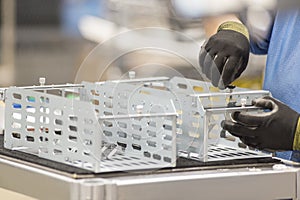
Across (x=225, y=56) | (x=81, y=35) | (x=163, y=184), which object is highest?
(x=81, y=35)

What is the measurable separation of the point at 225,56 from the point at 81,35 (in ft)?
10.5

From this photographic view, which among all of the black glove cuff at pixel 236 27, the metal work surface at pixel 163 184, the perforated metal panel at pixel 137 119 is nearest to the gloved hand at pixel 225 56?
the black glove cuff at pixel 236 27

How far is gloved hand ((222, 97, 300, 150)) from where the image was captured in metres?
1.19

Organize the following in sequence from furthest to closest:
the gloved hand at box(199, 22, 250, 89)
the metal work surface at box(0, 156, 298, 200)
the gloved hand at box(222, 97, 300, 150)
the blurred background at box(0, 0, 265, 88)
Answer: the blurred background at box(0, 0, 265, 88) < the gloved hand at box(199, 22, 250, 89) < the gloved hand at box(222, 97, 300, 150) < the metal work surface at box(0, 156, 298, 200)

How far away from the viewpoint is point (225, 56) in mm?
1410

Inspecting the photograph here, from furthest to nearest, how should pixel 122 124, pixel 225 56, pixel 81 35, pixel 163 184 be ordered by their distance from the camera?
1. pixel 81 35
2. pixel 225 56
3. pixel 122 124
4. pixel 163 184

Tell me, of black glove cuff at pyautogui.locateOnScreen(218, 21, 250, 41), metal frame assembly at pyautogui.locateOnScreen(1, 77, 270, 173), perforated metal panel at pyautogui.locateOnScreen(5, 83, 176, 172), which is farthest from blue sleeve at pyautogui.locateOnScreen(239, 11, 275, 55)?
perforated metal panel at pyautogui.locateOnScreen(5, 83, 176, 172)

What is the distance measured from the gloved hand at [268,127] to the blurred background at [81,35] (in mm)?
137

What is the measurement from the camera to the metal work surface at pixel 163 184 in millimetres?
1021

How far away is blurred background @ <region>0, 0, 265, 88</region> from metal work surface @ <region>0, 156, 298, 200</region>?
0.18 meters

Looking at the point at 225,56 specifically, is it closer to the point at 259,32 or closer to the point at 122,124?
the point at 259,32

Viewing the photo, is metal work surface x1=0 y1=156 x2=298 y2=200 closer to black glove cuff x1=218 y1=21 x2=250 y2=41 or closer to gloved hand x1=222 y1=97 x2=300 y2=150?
gloved hand x1=222 y1=97 x2=300 y2=150

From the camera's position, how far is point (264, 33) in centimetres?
158

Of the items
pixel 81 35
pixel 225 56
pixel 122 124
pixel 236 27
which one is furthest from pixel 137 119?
pixel 81 35
